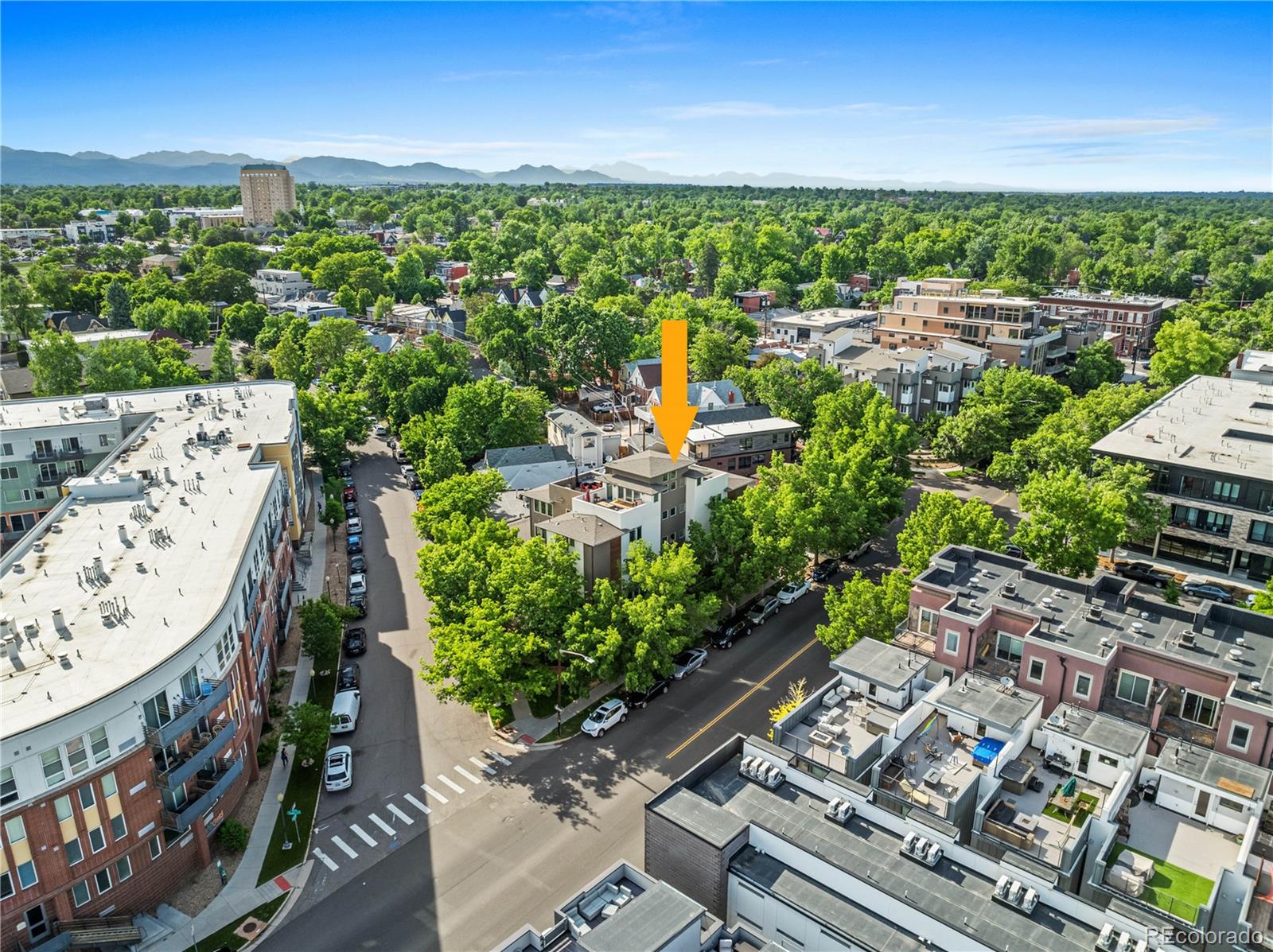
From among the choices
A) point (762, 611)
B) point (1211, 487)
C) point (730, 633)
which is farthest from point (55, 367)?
point (1211, 487)

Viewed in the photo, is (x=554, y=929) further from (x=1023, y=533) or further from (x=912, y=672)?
(x=1023, y=533)

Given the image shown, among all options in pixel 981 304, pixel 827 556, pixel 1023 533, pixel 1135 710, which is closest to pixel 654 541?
pixel 827 556

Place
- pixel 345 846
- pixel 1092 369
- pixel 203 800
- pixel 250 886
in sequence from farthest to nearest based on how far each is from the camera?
pixel 1092 369
pixel 345 846
pixel 250 886
pixel 203 800

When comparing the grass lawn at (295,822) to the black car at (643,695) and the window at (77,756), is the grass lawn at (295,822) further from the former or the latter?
the black car at (643,695)

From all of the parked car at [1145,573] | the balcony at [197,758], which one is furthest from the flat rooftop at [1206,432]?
the balcony at [197,758]

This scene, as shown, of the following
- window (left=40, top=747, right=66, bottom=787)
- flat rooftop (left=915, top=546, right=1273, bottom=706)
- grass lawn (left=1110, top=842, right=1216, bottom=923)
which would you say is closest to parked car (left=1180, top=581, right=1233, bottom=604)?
flat rooftop (left=915, top=546, right=1273, bottom=706)

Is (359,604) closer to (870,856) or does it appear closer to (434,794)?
(434,794)
